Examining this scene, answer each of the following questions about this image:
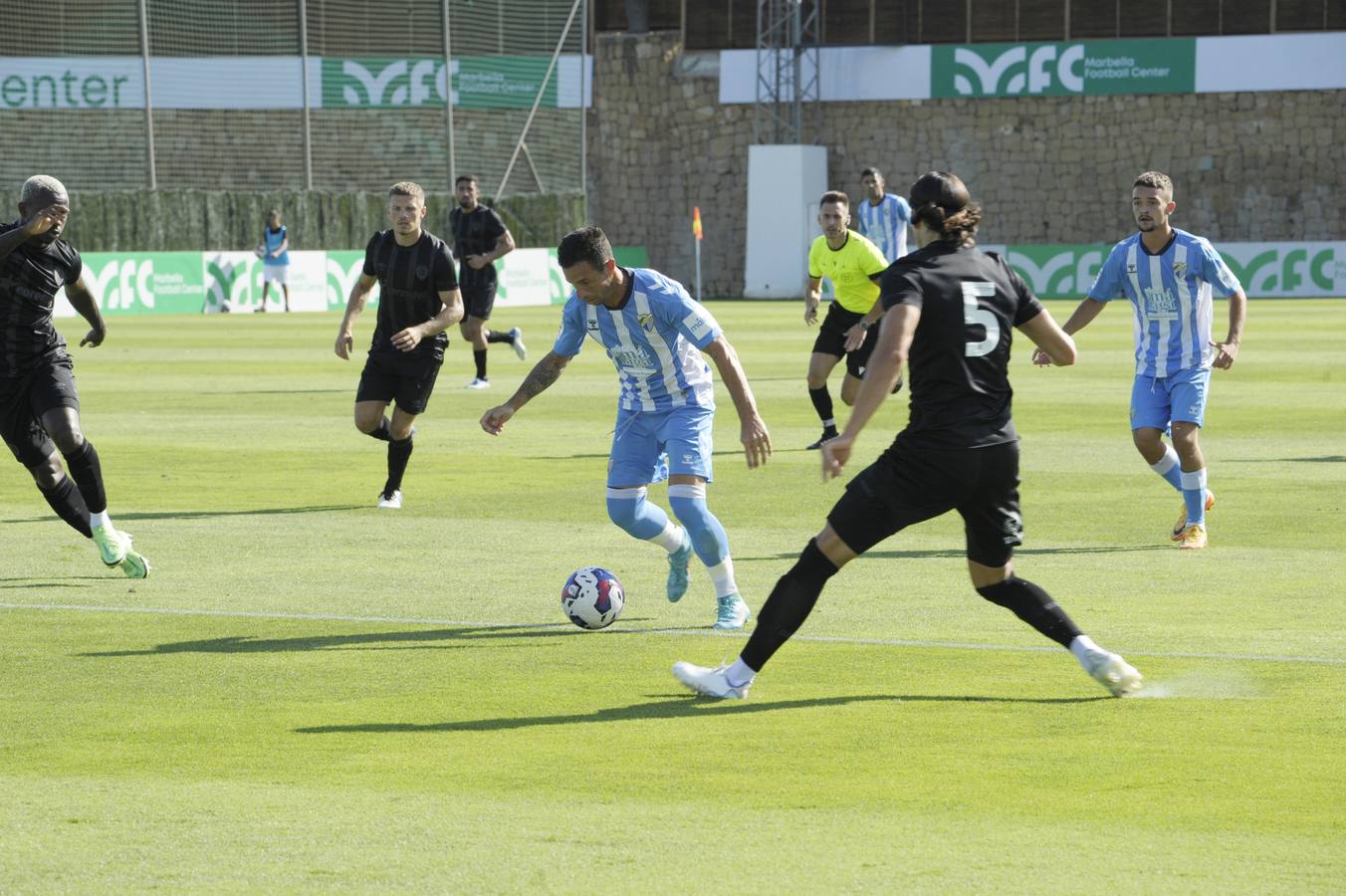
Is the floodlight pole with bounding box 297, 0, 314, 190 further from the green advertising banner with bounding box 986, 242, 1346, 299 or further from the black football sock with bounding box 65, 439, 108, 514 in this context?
the black football sock with bounding box 65, 439, 108, 514

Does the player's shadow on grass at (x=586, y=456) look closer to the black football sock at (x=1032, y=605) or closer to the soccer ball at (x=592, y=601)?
the soccer ball at (x=592, y=601)

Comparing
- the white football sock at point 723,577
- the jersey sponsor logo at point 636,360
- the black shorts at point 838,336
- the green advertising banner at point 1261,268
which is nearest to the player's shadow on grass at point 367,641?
the white football sock at point 723,577

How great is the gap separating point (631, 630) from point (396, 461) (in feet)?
15.6

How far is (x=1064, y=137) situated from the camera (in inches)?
2098

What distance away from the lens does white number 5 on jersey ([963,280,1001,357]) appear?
7012mm

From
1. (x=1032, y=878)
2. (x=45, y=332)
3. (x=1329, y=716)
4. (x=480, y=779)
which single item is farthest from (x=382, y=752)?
(x=45, y=332)

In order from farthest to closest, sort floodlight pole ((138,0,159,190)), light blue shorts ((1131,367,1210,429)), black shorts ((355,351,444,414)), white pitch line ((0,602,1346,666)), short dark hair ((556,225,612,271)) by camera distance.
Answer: floodlight pole ((138,0,159,190)), black shorts ((355,351,444,414)), light blue shorts ((1131,367,1210,429)), short dark hair ((556,225,612,271)), white pitch line ((0,602,1346,666))

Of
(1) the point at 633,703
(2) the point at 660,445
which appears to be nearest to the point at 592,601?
(2) the point at 660,445

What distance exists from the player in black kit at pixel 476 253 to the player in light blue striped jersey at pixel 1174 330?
38.1ft

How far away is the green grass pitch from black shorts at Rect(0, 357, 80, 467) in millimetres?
662

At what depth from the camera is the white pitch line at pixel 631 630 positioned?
8.11 metres

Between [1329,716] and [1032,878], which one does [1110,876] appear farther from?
[1329,716]

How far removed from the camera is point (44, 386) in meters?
10.3

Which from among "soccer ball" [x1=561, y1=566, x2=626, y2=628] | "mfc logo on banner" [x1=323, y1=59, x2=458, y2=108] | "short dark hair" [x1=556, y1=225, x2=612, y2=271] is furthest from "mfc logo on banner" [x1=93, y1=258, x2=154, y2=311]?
"short dark hair" [x1=556, y1=225, x2=612, y2=271]
